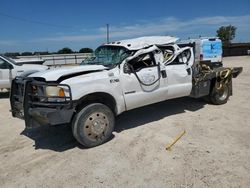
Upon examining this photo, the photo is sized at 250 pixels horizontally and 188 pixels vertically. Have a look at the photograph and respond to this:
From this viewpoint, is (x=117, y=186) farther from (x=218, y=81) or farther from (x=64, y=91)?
(x=218, y=81)

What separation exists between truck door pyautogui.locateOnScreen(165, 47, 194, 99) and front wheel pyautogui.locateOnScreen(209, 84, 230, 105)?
4.42 ft

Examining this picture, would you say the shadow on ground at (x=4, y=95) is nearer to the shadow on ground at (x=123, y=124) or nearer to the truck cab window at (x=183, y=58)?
the shadow on ground at (x=123, y=124)

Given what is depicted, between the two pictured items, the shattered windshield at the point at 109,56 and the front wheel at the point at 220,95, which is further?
the front wheel at the point at 220,95

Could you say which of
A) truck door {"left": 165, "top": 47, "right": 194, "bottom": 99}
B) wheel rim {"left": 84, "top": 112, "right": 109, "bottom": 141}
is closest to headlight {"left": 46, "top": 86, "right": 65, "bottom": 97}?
wheel rim {"left": 84, "top": 112, "right": 109, "bottom": 141}

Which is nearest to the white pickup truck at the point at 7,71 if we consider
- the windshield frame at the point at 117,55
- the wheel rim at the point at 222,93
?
the windshield frame at the point at 117,55

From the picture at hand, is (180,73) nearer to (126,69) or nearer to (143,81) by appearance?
(143,81)

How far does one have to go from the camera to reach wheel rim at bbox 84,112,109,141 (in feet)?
14.6

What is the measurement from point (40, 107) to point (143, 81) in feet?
6.87

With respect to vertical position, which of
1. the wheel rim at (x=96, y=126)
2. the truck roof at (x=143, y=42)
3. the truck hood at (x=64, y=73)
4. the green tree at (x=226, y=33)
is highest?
the green tree at (x=226, y=33)

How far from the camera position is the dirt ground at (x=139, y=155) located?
348 centimetres

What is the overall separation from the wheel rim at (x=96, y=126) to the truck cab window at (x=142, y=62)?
134 cm

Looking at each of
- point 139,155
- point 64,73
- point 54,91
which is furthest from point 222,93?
point 54,91

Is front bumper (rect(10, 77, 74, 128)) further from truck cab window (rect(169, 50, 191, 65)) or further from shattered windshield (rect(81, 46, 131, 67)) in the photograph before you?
truck cab window (rect(169, 50, 191, 65))

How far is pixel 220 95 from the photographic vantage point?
24.4 ft
